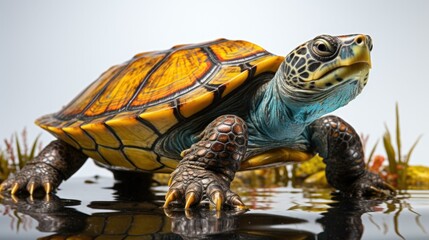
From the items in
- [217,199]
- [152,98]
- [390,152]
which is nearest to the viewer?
[217,199]

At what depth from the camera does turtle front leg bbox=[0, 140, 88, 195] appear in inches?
91.7

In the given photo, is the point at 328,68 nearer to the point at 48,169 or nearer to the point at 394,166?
the point at 48,169

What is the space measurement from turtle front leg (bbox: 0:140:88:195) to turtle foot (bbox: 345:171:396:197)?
156 cm

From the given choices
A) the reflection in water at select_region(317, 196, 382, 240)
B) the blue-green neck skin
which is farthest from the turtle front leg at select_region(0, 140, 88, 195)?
the reflection in water at select_region(317, 196, 382, 240)

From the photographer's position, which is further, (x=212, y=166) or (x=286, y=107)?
(x=286, y=107)

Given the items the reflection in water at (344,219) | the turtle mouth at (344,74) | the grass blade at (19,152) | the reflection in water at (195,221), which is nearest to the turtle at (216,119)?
the turtle mouth at (344,74)

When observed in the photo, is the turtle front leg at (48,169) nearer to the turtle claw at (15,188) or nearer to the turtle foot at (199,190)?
the turtle claw at (15,188)

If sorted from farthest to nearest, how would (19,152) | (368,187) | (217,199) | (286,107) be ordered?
1. (19,152)
2. (368,187)
3. (286,107)
4. (217,199)

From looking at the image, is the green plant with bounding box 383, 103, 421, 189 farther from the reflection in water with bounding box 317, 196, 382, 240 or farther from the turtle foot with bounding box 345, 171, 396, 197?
the reflection in water with bounding box 317, 196, 382, 240

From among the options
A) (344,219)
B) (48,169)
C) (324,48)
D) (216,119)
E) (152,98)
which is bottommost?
(344,219)

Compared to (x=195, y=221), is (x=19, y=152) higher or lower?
higher

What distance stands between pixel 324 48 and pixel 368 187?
0.94m

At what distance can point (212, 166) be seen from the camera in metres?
1.68

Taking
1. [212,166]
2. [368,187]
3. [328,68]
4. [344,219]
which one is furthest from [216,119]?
[368,187]
